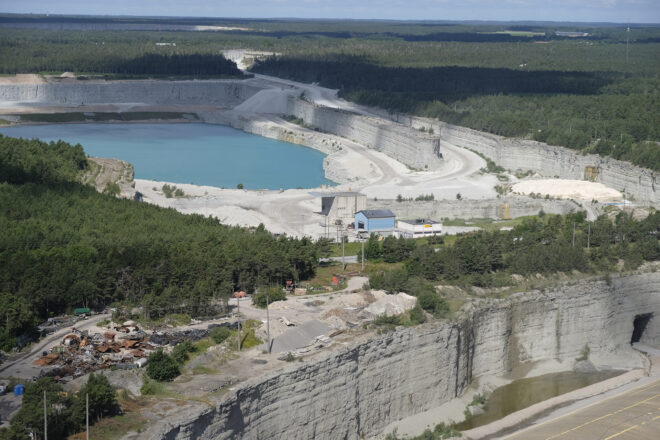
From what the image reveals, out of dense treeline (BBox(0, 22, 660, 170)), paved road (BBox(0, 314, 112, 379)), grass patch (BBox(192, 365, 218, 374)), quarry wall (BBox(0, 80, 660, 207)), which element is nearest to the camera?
paved road (BBox(0, 314, 112, 379))

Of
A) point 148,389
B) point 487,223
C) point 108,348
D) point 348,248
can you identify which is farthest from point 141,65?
point 148,389

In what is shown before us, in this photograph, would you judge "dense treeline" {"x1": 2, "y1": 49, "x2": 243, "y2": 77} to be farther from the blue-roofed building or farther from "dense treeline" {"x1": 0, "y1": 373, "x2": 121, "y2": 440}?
"dense treeline" {"x1": 0, "y1": 373, "x2": 121, "y2": 440}

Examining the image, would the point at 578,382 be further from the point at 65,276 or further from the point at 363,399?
the point at 65,276

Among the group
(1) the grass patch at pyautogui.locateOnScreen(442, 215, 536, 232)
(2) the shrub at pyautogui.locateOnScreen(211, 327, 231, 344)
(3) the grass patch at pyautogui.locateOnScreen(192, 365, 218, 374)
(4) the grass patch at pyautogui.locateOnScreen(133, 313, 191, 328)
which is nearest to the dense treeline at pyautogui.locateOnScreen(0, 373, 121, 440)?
(3) the grass patch at pyautogui.locateOnScreen(192, 365, 218, 374)

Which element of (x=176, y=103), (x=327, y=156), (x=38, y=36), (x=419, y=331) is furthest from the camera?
(x=38, y=36)

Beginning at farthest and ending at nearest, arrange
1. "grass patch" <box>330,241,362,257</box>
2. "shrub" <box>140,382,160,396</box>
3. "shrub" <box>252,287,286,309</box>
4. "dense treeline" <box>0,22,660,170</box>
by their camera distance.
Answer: "dense treeline" <box>0,22,660,170</box> → "grass patch" <box>330,241,362,257</box> → "shrub" <box>252,287,286,309</box> → "shrub" <box>140,382,160,396</box>

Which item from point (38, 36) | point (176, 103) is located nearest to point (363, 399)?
point (176, 103)

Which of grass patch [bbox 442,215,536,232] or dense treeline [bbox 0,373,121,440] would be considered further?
grass patch [bbox 442,215,536,232]
